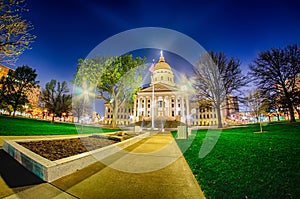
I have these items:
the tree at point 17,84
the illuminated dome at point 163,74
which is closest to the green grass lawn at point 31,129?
the tree at point 17,84

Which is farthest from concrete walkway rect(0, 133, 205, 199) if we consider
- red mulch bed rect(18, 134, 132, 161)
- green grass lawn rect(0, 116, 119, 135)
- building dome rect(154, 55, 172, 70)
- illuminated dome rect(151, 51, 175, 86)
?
building dome rect(154, 55, 172, 70)

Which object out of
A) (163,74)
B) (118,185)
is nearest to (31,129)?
(118,185)

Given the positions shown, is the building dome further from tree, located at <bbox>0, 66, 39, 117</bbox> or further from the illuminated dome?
tree, located at <bbox>0, 66, 39, 117</bbox>

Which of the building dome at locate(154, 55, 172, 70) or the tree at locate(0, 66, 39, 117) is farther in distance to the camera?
the building dome at locate(154, 55, 172, 70)

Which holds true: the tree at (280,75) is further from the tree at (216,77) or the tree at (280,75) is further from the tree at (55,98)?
the tree at (55,98)

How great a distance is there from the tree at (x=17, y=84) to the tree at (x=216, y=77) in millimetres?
38351

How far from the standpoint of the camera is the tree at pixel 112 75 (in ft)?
87.4

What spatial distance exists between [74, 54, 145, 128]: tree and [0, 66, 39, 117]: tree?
18.6 meters

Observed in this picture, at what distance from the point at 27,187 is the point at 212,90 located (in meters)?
26.5

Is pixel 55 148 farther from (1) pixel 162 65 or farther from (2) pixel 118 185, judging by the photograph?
(1) pixel 162 65

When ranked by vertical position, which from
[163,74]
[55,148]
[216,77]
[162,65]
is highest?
[162,65]

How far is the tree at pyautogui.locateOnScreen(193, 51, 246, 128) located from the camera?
81.9ft

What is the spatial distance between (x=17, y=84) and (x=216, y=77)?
141ft

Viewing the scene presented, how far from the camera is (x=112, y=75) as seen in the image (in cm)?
2627
